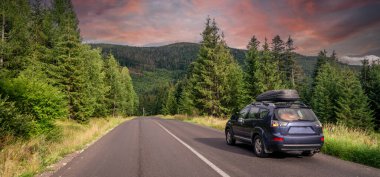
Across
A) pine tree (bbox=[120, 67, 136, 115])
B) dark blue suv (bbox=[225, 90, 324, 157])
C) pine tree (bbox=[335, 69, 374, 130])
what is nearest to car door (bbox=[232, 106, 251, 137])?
dark blue suv (bbox=[225, 90, 324, 157])

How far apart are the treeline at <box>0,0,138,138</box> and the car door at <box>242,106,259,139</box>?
8563 mm

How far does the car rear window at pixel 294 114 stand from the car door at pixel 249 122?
1.27 metres

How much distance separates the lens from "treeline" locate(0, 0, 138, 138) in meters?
14.0

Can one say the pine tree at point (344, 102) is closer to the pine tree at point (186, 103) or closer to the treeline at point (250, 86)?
the treeline at point (250, 86)

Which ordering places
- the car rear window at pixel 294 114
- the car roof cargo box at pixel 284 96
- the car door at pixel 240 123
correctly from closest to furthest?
the car rear window at pixel 294 114 → the car roof cargo box at pixel 284 96 → the car door at pixel 240 123

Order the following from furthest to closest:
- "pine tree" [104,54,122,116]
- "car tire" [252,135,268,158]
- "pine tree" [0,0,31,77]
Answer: "pine tree" [104,54,122,116]
"pine tree" [0,0,31,77]
"car tire" [252,135,268,158]

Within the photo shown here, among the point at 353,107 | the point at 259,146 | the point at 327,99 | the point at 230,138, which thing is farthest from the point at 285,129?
the point at 327,99

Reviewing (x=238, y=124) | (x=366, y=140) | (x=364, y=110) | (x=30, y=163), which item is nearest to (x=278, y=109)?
(x=238, y=124)

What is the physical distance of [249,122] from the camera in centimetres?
1146

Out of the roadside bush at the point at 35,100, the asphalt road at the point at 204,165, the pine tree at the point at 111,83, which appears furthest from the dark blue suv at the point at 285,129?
the pine tree at the point at 111,83

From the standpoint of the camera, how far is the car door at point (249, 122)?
11.2 m

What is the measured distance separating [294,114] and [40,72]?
75.0 ft

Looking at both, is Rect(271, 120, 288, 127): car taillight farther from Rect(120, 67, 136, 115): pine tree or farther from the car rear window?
Rect(120, 67, 136, 115): pine tree

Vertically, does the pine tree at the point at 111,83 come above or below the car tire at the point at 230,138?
above
